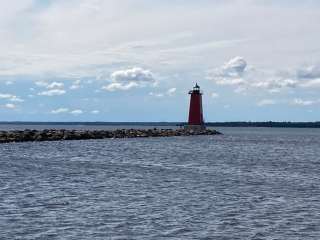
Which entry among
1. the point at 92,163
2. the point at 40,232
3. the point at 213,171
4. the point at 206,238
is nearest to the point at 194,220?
Answer: the point at 206,238

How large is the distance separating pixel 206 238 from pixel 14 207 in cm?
727

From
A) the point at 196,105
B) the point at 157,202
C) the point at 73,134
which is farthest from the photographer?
the point at 196,105

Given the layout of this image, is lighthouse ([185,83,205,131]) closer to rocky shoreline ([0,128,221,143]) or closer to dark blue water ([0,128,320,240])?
rocky shoreline ([0,128,221,143])

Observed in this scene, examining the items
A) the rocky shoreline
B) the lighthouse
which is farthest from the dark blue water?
the lighthouse

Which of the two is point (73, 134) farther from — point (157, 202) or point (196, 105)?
point (157, 202)

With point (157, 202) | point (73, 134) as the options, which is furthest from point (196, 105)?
point (157, 202)

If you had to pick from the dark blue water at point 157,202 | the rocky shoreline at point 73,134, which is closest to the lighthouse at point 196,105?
the rocky shoreline at point 73,134

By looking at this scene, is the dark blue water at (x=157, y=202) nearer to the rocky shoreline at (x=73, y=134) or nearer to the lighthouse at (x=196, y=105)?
the rocky shoreline at (x=73, y=134)

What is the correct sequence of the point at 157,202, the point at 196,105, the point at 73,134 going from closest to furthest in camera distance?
the point at 157,202
the point at 73,134
the point at 196,105

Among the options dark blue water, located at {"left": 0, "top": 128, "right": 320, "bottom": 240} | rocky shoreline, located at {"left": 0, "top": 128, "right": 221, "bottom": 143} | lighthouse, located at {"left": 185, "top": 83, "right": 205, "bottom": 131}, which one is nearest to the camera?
dark blue water, located at {"left": 0, "top": 128, "right": 320, "bottom": 240}

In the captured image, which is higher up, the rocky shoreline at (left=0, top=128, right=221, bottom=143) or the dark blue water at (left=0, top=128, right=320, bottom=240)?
the rocky shoreline at (left=0, top=128, right=221, bottom=143)

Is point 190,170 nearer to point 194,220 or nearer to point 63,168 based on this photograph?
point 63,168

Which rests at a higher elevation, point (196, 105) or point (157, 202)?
point (196, 105)

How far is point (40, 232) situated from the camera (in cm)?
1616
